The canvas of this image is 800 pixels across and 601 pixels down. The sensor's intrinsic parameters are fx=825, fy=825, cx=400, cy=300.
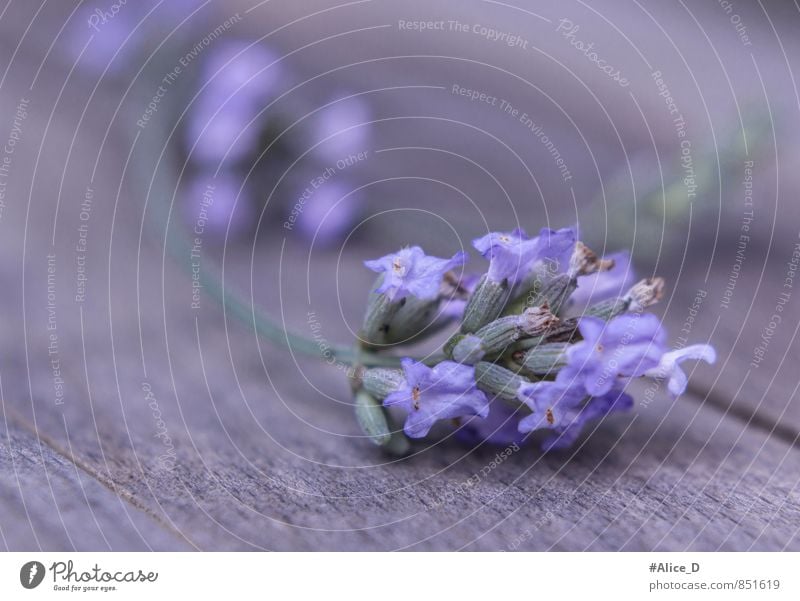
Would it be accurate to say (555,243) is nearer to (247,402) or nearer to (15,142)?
(247,402)

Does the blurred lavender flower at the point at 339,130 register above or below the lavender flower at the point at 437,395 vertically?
above

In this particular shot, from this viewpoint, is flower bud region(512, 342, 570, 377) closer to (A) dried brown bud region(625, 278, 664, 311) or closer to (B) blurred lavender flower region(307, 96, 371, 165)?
(A) dried brown bud region(625, 278, 664, 311)

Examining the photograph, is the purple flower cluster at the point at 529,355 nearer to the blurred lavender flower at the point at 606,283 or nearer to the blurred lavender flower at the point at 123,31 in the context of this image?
the blurred lavender flower at the point at 606,283

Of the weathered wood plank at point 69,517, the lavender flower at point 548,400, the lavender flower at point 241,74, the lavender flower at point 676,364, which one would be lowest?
the weathered wood plank at point 69,517

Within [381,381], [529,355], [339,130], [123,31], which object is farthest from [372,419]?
[123,31]

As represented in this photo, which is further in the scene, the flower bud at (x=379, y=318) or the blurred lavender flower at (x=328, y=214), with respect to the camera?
the blurred lavender flower at (x=328, y=214)

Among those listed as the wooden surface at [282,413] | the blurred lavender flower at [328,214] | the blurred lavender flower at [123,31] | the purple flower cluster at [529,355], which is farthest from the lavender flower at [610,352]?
the blurred lavender flower at [123,31]

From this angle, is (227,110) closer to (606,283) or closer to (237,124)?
(237,124)

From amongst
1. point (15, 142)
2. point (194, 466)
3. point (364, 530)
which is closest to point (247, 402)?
point (194, 466)
